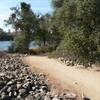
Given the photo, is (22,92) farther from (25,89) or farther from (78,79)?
(78,79)

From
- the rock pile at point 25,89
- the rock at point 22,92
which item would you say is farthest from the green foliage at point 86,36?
the rock at point 22,92

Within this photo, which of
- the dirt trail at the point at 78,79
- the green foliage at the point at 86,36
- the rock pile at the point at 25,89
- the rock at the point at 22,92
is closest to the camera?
the rock pile at the point at 25,89

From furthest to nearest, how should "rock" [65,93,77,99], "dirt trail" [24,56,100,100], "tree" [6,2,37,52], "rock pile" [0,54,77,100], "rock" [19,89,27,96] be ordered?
"tree" [6,2,37,52] < "dirt trail" [24,56,100,100] < "rock" [19,89,27,96] < "rock pile" [0,54,77,100] < "rock" [65,93,77,99]

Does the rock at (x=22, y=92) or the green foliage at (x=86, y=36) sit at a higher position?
the green foliage at (x=86, y=36)

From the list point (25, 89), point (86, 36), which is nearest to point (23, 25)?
point (86, 36)

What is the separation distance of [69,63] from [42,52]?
1847cm

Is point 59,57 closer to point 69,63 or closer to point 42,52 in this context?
point 69,63

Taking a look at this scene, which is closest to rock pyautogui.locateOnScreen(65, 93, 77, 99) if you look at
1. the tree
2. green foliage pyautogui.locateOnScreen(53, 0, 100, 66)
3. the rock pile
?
the rock pile

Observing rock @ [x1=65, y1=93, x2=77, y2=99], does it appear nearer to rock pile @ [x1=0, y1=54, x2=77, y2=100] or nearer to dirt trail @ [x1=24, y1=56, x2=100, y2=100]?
rock pile @ [x1=0, y1=54, x2=77, y2=100]

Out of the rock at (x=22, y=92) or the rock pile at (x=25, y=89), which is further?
the rock at (x=22, y=92)

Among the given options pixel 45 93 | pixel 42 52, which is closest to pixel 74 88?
pixel 45 93

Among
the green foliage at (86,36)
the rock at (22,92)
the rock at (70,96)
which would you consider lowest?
the rock at (70,96)

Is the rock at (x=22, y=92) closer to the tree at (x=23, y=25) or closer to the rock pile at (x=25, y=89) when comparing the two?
the rock pile at (x=25, y=89)

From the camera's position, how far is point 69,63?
29906mm
